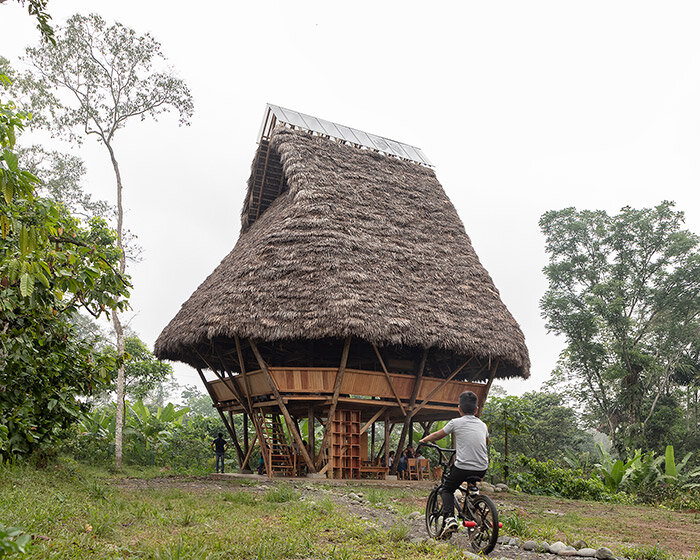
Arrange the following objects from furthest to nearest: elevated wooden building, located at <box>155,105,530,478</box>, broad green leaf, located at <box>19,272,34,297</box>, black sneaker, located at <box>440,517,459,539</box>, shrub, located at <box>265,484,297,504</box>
A: 1. elevated wooden building, located at <box>155,105,530,478</box>
2. shrub, located at <box>265,484,297,504</box>
3. black sneaker, located at <box>440,517,459,539</box>
4. broad green leaf, located at <box>19,272,34,297</box>

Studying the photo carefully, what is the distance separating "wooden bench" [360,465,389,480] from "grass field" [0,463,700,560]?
197 inches

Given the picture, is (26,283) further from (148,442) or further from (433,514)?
(148,442)

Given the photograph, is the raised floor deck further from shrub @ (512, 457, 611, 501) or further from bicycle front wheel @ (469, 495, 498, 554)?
bicycle front wheel @ (469, 495, 498, 554)

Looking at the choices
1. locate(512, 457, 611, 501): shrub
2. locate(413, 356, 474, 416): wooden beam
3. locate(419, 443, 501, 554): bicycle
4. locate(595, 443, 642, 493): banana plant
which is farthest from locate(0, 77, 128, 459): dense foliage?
locate(595, 443, 642, 493): banana plant

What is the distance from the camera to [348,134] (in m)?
19.9

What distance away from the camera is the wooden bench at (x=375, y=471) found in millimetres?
13959

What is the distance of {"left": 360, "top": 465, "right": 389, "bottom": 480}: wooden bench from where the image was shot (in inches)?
550

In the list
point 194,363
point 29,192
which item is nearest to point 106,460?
point 194,363

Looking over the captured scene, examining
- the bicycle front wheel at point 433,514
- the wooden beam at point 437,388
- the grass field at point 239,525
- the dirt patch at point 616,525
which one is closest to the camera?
the grass field at point 239,525

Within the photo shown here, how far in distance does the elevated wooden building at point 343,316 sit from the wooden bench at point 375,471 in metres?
0.12

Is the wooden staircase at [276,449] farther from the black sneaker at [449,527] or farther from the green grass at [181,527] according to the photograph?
the black sneaker at [449,527]

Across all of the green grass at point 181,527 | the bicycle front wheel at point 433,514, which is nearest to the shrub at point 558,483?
the green grass at point 181,527

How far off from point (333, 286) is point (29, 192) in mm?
10334

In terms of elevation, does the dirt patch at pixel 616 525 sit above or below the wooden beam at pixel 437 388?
below
